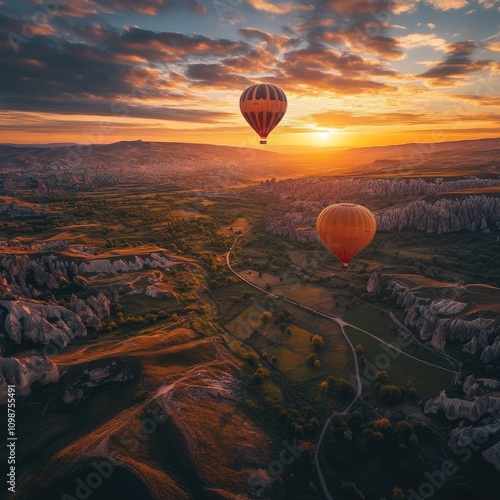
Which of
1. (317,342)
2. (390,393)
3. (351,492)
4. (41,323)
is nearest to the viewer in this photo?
(351,492)

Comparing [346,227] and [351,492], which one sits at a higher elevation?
[346,227]

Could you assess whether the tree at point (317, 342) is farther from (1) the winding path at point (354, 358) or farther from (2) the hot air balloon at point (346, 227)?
(2) the hot air balloon at point (346, 227)

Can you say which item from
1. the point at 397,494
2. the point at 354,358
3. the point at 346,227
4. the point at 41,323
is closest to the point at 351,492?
the point at 397,494

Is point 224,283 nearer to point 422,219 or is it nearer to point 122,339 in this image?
point 122,339

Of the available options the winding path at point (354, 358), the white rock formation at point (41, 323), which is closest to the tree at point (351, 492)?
the winding path at point (354, 358)

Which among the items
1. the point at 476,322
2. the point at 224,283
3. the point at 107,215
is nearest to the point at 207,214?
the point at 107,215

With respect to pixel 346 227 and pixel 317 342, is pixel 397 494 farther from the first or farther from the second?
pixel 346 227

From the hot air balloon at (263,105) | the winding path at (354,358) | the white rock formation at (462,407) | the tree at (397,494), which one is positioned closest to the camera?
the tree at (397,494)
